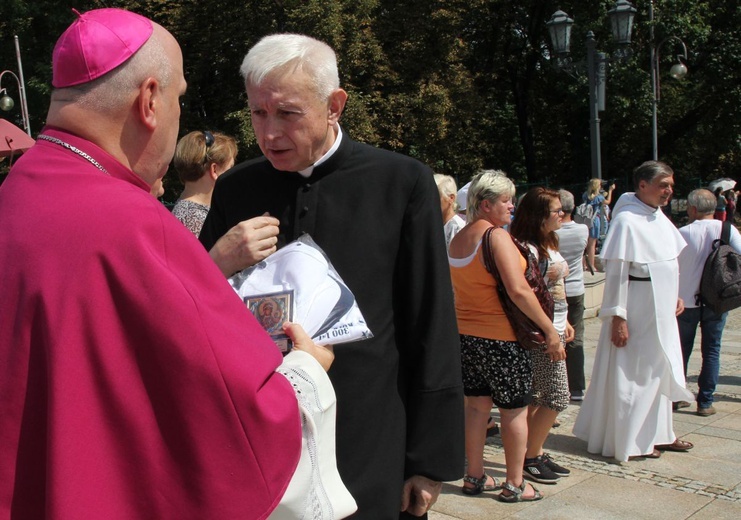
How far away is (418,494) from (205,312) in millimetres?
1275

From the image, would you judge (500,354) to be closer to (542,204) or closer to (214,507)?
(542,204)

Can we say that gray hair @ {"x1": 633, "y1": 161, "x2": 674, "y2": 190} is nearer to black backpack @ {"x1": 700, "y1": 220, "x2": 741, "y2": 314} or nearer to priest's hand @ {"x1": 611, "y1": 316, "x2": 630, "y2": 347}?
priest's hand @ {"x1": 611, "y1": 316, "x2": 630, "y2": 347}

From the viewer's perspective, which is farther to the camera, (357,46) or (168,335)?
(357,46)

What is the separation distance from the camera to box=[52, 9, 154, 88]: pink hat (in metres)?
1.39

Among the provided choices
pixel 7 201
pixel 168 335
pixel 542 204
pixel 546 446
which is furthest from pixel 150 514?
pixel 546 446

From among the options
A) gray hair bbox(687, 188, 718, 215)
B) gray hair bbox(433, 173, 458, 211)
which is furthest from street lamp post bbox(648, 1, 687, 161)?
gray hair bbox(433, 173, 458, 211)

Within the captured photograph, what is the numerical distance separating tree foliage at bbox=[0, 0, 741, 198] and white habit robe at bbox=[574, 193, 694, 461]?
14.6 meters

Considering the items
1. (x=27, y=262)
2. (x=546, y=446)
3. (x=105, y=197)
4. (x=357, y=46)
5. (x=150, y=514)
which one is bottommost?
(x=546, y=446)

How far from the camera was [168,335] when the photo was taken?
4.07 feet

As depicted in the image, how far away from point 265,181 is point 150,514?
129cm

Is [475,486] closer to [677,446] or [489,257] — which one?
[489,257]

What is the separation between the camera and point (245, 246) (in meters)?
1.95

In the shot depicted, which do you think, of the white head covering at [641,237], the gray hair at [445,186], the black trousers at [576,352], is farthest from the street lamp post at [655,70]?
the white head covering at [641,237]

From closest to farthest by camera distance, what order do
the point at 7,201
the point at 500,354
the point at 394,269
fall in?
the point at 7,201
the point at 394,269
the point at 500,354
